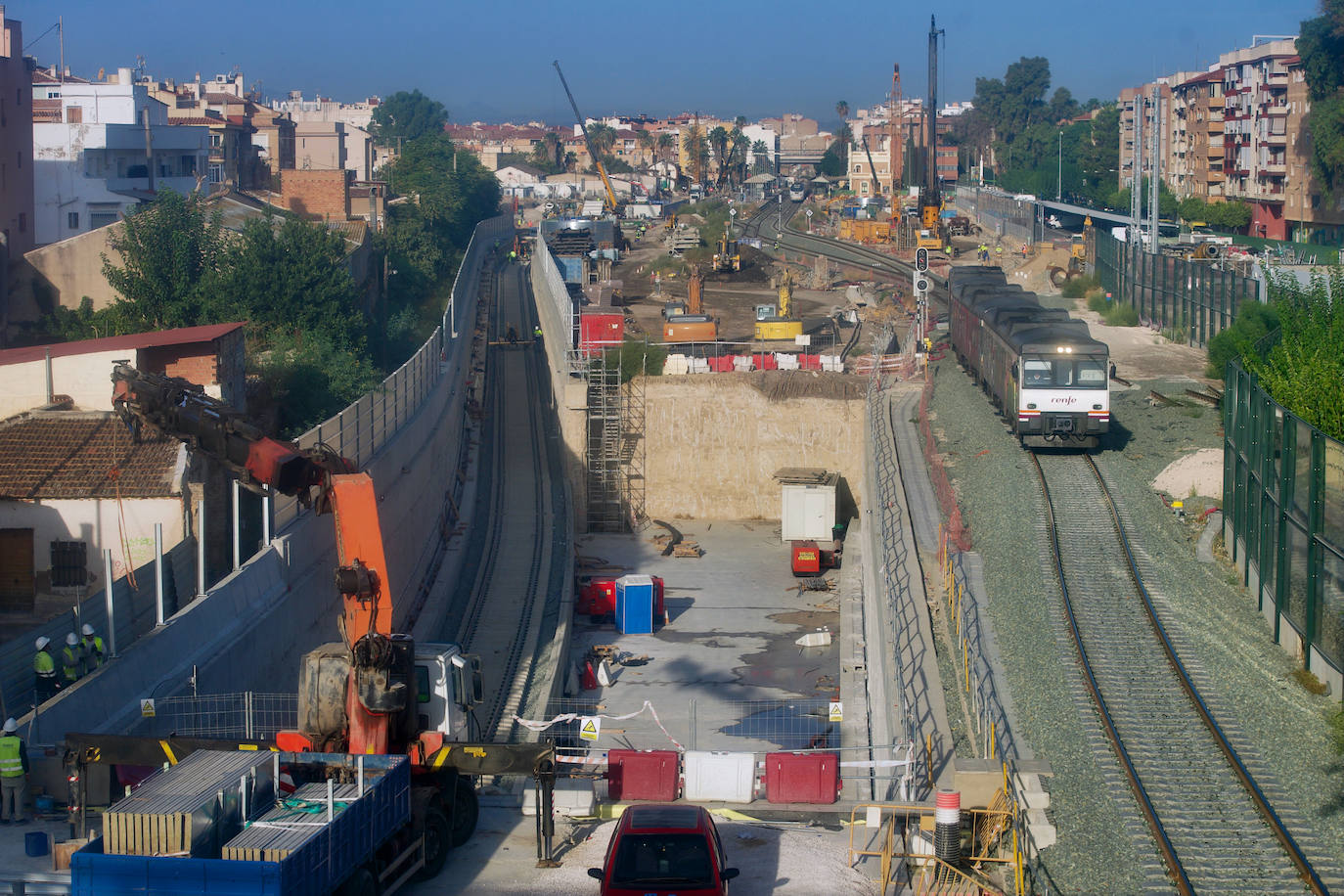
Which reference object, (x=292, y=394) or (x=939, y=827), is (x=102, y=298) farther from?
(x=939, y=827)

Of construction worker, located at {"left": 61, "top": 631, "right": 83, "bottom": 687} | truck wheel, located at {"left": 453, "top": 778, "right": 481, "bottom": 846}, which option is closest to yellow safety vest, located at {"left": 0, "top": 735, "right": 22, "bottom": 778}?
construction worker, located at {"left": 61, "top": 631, "right": 83, "bottom": 687}

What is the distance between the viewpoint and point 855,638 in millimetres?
26172

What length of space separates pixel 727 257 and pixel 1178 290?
30492mm

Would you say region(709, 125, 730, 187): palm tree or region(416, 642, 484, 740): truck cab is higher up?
region(709, 125, 730, 187): palm tree

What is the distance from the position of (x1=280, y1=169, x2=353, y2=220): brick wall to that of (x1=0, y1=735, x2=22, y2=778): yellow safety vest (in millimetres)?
54755

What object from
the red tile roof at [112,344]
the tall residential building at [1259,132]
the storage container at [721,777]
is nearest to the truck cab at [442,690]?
the storage container at [721,777]

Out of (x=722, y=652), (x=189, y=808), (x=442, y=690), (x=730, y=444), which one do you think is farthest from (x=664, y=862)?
(x=730, y=444)

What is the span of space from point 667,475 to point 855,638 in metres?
14.8

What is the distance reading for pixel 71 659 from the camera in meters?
13.8

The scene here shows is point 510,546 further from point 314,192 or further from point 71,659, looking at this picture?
point 314,192

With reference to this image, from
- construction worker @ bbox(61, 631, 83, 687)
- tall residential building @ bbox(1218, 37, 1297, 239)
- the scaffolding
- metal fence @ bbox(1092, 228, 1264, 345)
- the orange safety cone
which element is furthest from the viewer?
tall residential building @ bbox(1218, 37, 1297, 239)

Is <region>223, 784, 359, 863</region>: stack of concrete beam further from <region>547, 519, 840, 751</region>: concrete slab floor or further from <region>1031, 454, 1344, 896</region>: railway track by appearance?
<region>547, 519, 840, 751</region>: concrete slab floor

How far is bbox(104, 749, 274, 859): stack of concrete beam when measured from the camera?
962 centimetres

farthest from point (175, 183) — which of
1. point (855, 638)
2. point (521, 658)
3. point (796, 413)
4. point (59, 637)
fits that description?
point (59, 637)
